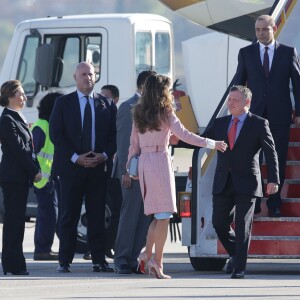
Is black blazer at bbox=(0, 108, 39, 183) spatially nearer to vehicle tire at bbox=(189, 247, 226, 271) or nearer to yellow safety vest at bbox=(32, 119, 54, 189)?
vehicle tire at bbox=(189, 247, 226, 271)

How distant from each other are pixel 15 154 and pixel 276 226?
231 cm

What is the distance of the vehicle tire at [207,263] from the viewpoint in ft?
45.1

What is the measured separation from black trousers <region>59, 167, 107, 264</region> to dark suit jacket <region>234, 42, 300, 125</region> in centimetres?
152

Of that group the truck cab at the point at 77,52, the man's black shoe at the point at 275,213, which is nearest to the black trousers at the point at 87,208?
the man's black shoe at the point at 275,213

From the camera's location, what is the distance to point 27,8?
95.2ft

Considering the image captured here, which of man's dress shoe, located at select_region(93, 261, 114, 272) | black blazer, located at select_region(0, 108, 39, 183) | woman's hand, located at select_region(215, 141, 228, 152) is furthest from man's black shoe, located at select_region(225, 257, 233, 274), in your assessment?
black blazer, located at select_region(0, 108, 39, 183)

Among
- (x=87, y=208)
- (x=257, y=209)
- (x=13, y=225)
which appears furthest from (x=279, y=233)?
(x=13, y=225)

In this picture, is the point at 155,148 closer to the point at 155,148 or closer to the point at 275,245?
the point at 155,148

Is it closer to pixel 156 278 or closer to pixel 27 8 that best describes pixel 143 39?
pixel 156 278

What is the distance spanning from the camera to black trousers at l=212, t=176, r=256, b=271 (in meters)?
12.6

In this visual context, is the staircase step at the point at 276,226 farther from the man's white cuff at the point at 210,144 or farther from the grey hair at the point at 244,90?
the grey hair at the point at 244,90

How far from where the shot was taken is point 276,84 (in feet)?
44.0

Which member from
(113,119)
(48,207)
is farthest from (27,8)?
(113,119)

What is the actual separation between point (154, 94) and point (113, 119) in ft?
3.12
